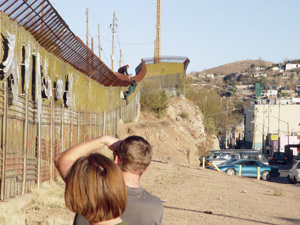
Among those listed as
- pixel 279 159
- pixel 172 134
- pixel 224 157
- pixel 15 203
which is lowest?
pixel 279 159

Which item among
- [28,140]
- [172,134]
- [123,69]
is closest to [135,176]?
[28,140]

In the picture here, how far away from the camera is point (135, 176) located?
3.81 metres

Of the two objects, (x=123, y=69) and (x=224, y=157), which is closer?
(x=123, y=69)

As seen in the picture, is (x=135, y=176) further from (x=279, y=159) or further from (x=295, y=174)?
(x=279, y=159)

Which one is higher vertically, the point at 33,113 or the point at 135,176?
the point at 33,113

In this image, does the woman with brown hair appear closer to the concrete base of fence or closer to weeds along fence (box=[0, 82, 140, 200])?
the concrete base of fence

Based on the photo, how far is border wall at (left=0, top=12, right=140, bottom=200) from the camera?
1000cm

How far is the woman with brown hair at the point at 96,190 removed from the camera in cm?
278

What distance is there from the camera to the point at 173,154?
4222 cm

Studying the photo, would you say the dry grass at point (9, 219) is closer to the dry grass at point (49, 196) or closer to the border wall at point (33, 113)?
the border wall at point (33, 113)

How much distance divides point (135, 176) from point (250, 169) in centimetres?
3132

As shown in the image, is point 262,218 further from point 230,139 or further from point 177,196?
point 230,139

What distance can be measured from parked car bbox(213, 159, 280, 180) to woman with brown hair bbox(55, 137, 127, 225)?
32.0 m

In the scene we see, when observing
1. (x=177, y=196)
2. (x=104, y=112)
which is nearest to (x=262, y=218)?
(x=177, y=196)
